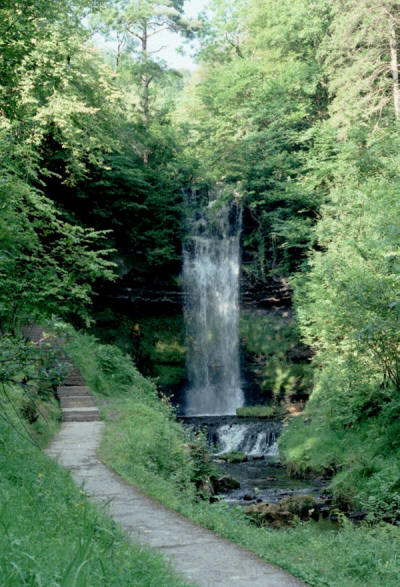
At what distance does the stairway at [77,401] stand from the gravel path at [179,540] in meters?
4.35

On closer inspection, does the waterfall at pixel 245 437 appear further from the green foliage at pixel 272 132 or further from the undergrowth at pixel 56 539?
the undergrowth at pixel 56 539

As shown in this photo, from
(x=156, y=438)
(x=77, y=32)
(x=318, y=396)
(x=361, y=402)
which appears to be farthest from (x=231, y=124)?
(x=156, y=438)

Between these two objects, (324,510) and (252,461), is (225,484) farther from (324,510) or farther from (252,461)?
(252,461)

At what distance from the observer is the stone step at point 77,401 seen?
13.4 meters

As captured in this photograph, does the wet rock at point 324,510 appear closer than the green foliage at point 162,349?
Yes

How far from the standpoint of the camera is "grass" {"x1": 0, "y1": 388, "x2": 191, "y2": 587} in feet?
8.92

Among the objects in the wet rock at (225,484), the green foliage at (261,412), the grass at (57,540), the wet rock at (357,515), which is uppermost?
the grass at (57,540)

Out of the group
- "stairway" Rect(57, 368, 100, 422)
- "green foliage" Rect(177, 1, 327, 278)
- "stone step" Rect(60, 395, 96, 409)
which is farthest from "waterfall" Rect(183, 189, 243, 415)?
"stone step" Rect(60, 395, 96, 409)

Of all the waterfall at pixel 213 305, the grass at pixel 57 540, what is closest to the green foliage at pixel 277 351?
the waterfall at pixel 213 305

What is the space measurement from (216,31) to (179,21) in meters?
2.82

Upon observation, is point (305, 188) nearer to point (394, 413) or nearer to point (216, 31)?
point (394, 413)

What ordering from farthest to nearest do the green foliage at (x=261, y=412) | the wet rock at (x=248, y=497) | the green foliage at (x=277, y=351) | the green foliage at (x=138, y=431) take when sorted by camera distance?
the green foliage at (x=277, y=351) → the green foliage at (x=261, y=412) → the wet rock at (x=248, y=497) → the green foliage at (x=138, y=431)

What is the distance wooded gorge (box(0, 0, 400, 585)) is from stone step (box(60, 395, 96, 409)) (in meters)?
1.15

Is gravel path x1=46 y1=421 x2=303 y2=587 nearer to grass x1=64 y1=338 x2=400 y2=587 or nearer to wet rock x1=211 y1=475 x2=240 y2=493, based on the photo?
grass x1=64 y1=338 x2=400 y2=587
